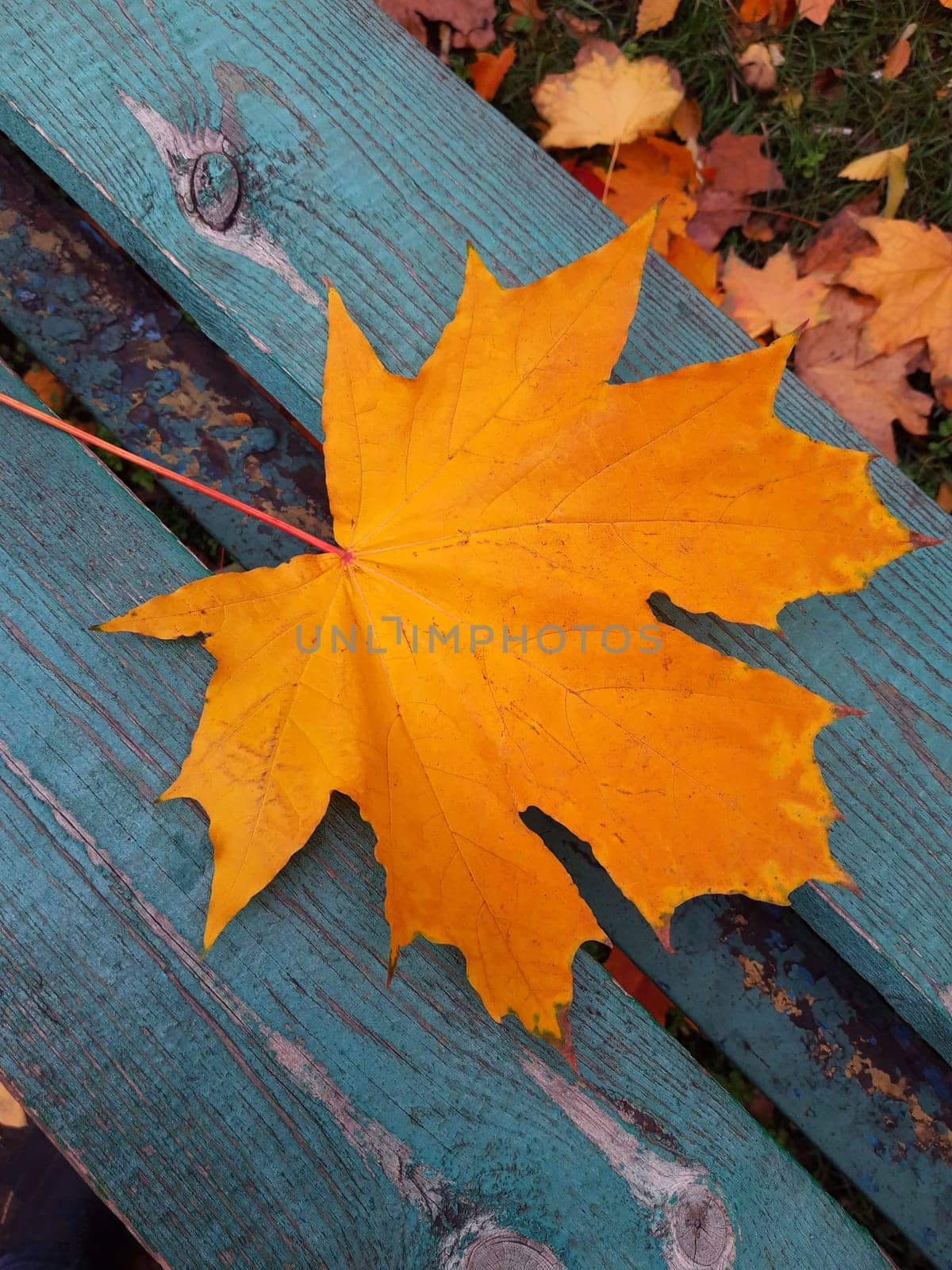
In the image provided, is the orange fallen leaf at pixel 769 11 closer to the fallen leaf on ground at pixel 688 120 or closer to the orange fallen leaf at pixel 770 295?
the fallen leaf on ground at pixel 688 120

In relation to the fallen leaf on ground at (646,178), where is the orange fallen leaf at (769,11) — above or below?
above

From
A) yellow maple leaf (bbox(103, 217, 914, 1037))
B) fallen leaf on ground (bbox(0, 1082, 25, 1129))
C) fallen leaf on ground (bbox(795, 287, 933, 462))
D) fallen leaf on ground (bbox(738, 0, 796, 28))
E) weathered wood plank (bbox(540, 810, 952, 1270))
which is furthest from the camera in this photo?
fallen leaf on ground (bbox(738, 0, 796, 28))

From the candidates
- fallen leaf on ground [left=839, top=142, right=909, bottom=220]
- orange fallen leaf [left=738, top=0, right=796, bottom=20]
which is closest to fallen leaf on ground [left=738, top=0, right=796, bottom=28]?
orange fallen leaf [left=738, top=0, right=796, bottom=20]

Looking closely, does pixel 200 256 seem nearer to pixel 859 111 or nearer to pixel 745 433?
pixel 745 433

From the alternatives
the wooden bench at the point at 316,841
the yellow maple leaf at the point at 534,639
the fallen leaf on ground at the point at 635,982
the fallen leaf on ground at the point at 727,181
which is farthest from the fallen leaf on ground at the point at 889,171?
the fallen leaf on ground at the point at 635,982

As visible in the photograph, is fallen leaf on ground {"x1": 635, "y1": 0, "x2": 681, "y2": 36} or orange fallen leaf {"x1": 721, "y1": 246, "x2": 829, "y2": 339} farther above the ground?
fallen leaf on ground {"x1": 635, "y1": 0, "x2": 681, "y2": 36}

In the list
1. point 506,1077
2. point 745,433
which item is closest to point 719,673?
point 745,433

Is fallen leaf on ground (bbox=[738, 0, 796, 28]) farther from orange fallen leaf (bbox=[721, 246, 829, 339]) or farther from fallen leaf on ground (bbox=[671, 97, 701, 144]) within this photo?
orange fallen leaf (bbox=[721, 246, 829, 339])

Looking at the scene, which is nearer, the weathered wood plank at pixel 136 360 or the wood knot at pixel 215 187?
the wood knot at pixel 215 187
